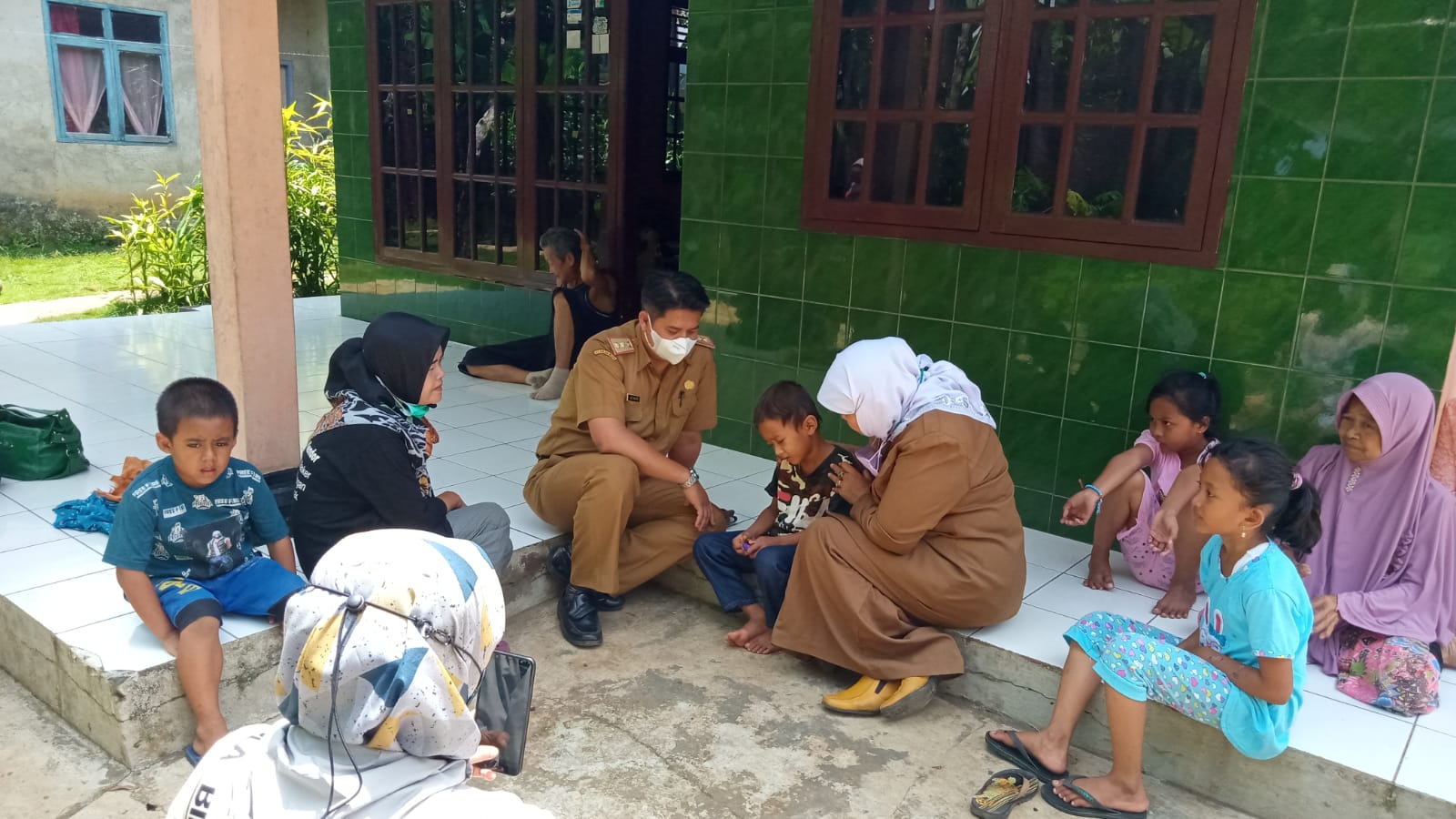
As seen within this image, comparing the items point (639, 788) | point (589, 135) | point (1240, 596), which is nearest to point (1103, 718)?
point (1240, 596)

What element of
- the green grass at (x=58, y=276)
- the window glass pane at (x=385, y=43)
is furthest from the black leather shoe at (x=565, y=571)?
the green grass at (x=58, y=276)

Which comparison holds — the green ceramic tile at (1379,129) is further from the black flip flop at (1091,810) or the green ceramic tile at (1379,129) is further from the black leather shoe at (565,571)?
the black leather shoe at (565,571)

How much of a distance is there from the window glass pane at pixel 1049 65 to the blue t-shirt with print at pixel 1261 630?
193 cm

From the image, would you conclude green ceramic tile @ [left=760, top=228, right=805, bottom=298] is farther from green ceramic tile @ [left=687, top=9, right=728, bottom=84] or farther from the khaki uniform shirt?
the khaki uniform shirt

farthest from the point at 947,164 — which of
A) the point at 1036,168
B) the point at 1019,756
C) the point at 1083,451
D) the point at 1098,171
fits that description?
the point at 1019,756

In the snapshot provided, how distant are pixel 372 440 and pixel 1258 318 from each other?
2.83 m

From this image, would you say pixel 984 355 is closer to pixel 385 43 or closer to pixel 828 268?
pixel 828 268

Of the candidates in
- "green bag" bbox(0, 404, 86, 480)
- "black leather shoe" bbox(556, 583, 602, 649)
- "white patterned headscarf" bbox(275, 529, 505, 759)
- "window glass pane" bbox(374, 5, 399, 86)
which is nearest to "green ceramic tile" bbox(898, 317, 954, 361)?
"black leather shoe" bbox(556, 583, 602, 649)

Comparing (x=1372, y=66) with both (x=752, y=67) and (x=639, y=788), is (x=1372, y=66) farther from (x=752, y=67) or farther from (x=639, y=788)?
(x=639, y=788)

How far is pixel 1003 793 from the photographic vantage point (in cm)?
253

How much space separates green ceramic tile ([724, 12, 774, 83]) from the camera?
14.4 ft

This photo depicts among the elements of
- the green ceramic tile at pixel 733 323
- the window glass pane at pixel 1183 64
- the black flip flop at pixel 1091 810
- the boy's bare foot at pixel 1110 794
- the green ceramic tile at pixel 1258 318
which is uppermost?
the window glass pane at pixel 1183 64

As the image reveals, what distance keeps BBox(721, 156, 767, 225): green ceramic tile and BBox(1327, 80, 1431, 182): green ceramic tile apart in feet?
7.31

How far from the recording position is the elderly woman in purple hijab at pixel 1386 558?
2686 mm
